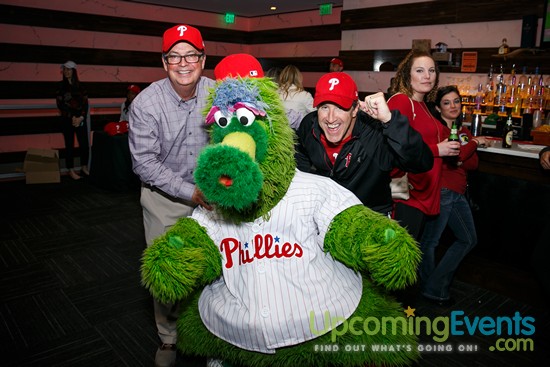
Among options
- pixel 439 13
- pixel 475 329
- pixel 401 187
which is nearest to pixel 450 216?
pixel 401 187

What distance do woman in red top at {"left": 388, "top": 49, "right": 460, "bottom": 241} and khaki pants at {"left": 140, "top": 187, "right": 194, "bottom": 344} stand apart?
3.96ft

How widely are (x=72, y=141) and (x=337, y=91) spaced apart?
5.46 metres

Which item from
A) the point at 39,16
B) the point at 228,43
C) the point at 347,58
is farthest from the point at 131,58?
the point at 347,58

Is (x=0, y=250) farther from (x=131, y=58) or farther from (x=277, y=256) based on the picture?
(x=131, y=58)

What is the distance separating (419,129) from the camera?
7.90ft

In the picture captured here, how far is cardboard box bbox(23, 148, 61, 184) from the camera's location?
5.86m

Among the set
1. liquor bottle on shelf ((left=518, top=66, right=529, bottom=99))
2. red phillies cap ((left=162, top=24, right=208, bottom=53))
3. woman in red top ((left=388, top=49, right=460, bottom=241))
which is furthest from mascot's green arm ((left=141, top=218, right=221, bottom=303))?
liquor bottle on shelf ((left=518, top=66, right=529, bottom=99))

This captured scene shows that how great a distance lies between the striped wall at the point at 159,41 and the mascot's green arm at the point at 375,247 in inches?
143

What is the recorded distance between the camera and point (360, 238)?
132 cm

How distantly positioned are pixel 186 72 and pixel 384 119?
915 millimetres

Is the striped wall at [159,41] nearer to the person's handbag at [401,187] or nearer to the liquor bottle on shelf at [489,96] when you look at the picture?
the liquor bottle on shelf at [489,96]

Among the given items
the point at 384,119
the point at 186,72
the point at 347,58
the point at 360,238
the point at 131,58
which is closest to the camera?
the point at 360,238

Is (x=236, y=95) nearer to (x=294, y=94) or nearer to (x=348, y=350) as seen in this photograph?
(x=348, y=350)

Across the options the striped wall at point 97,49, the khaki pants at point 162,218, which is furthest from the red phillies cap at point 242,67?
the striped wall at point 97,49
